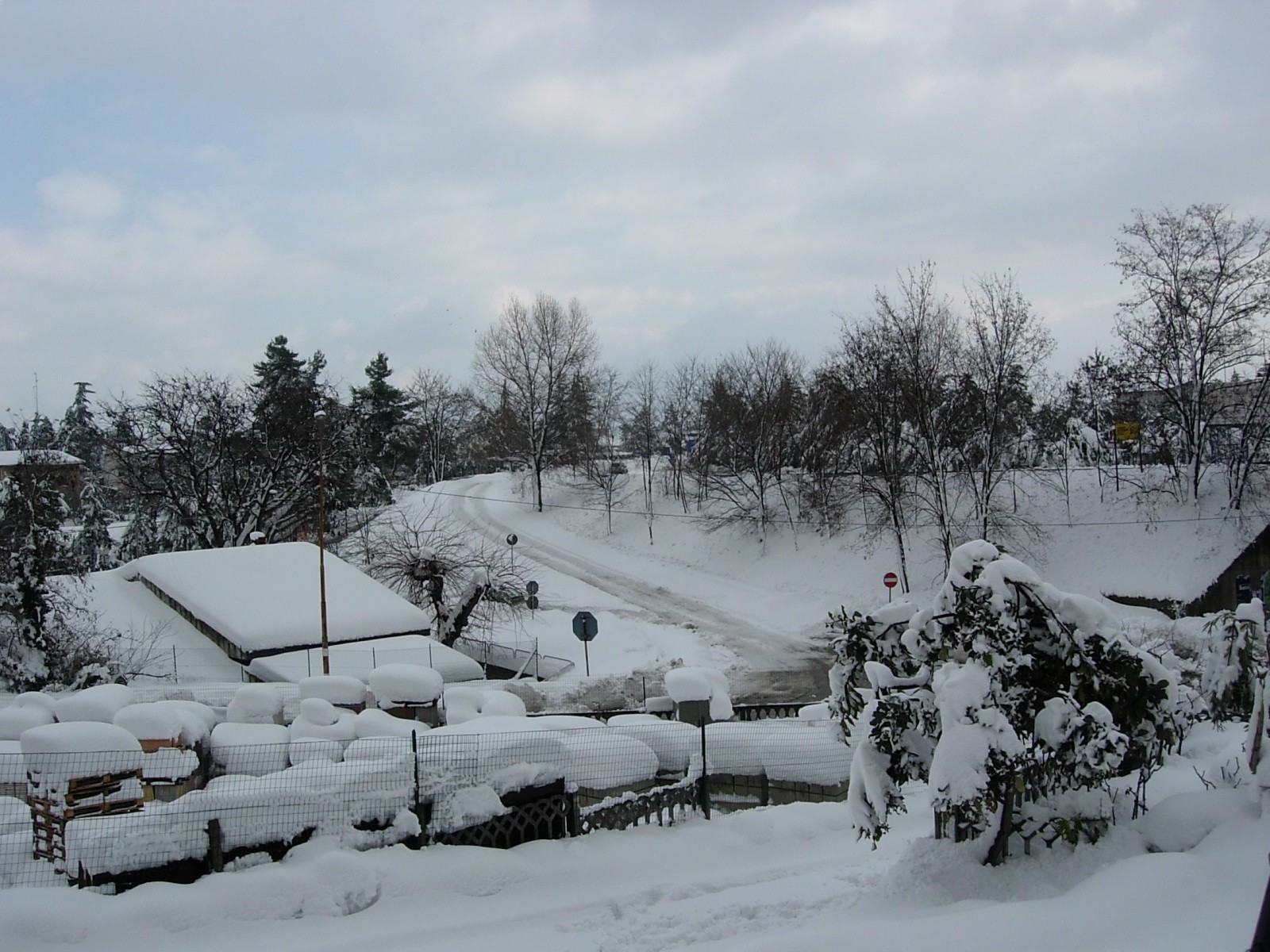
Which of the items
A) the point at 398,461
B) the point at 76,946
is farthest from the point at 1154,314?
the point at 398,461

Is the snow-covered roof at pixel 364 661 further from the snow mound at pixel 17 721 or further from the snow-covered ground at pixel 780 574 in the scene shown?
the snow mound at pixel 17 721

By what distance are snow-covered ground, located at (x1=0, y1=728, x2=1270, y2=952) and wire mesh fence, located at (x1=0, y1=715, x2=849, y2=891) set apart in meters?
0.27

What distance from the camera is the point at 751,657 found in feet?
86.1

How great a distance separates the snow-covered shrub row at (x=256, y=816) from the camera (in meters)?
7.37

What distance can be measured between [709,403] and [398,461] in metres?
33.9

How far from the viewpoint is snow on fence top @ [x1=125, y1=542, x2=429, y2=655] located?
932 inches

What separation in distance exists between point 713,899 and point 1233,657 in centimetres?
499

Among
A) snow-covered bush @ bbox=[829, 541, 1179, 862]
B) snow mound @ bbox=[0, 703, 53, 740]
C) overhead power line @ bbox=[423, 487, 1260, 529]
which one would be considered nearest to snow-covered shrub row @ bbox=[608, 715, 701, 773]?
snow-covered bush @ bbox=[829, 541, 1179, 862]

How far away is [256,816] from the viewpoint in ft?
25.8

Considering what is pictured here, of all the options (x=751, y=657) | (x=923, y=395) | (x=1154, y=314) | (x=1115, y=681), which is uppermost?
(x=1154, y=314)

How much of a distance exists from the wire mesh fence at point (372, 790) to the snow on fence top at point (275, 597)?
41.9 feet

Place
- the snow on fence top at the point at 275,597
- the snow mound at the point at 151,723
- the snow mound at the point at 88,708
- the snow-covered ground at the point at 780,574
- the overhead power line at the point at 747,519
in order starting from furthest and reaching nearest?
1. the overhead power line at the point at 747,519
2. the snow-covered ground at the point at 780,574
3. the snow on fence top at the point at 275,597
4. the snow mound at the point at 88,708
5. the snow mound at the point at 151,723

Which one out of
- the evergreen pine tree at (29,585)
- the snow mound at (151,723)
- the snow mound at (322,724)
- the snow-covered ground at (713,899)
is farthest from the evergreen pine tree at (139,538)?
the snow-covered ground at (713,899)

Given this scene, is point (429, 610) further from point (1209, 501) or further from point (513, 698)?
point (1209, 501)
